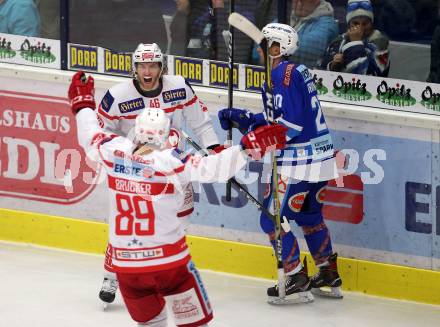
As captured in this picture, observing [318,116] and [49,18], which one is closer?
[318,116]

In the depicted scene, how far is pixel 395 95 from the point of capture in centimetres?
741

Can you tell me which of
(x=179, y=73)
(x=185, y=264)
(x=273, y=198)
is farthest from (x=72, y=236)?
(x=185, y=264)

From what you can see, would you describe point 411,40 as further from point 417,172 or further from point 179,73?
point 179,73

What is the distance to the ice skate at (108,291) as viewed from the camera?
7293 millimetres

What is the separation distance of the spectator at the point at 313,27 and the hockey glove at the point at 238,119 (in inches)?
24.8

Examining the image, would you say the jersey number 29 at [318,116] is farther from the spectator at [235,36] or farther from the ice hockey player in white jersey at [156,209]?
the ice hockey player in white jersey at [156,209]

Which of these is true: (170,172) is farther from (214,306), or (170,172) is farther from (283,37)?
(214,306)

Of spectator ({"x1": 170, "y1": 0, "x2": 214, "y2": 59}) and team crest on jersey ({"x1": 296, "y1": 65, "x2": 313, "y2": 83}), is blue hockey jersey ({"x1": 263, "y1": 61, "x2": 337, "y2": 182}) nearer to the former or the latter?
team crest on jersey ({"x1": 296, "y1": 65, "x2": 313, "y2": 83})

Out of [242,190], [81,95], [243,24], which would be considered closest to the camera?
[81,95]

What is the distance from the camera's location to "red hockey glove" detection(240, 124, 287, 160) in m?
5.62

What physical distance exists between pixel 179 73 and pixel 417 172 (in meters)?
1.73

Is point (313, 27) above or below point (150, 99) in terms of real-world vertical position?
above

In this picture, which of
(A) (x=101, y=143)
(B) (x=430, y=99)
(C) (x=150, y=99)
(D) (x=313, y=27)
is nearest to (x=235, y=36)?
(D) (x=313, y=27)

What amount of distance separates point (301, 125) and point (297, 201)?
1.46 ft
